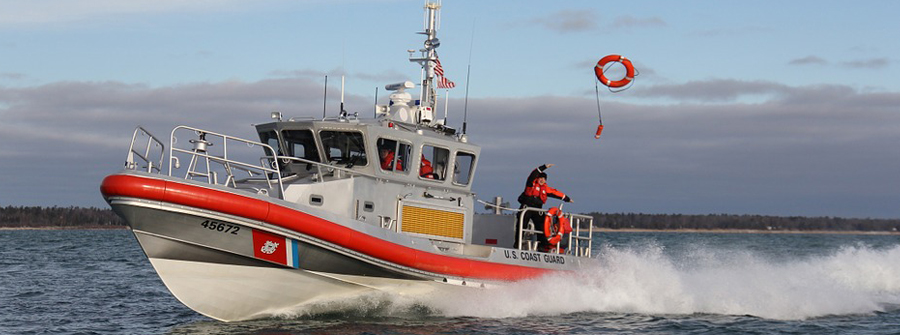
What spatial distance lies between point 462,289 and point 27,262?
17.5 metres

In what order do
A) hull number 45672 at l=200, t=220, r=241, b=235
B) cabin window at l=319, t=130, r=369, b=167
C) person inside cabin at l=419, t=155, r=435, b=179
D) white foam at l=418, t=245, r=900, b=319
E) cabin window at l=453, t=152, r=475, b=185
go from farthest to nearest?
cabin window at l=453, t=152, r=475, b=185 → white foam at l=418, t=245, r=900, b=319 → person inside cabin at l=419, t=155, r=435, b=179 → cabin window at l=319, t=130, r=369, b=167 → hull number 45672 at l=200, t=220, r=241, b=235

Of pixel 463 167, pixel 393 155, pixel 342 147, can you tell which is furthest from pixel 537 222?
pixel 342 147

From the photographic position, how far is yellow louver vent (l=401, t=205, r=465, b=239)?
40.5 ft

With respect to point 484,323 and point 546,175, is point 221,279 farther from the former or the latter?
point 546,175

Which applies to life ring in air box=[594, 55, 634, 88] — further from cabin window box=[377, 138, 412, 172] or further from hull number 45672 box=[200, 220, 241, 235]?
hull number 45672 box=[200, 220, 241, 235]

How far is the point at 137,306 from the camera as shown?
1484 centimetres

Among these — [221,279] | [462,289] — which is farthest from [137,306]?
[462,289]

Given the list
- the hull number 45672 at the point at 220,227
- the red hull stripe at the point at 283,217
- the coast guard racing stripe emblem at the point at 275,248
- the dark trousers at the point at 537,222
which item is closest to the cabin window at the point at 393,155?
the red hull stripe at the point at 283,217

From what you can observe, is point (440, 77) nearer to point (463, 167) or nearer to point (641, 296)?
point (463, 167)

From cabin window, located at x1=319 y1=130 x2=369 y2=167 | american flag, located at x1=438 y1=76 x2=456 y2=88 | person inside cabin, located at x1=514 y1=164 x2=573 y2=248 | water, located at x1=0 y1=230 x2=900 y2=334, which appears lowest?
water, located at x1=0 y1=230 x2=900 y2=334

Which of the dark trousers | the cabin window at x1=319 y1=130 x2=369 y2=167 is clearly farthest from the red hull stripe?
the dark trousers

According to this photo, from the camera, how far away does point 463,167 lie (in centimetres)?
1329

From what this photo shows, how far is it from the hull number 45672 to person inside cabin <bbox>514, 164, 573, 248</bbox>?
4.71 m

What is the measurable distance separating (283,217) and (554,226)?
489 centimetres
